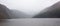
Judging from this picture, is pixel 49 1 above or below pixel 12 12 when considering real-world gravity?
above

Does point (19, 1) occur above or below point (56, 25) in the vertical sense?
above

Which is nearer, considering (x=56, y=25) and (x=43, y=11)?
(x=56, y=25)

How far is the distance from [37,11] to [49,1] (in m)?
0.16

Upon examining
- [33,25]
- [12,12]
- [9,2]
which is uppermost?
[9,2]

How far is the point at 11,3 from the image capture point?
89 centimetres

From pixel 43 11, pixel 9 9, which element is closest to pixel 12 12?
pixel 9 9

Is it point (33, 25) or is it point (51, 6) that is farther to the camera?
point (51, 6)

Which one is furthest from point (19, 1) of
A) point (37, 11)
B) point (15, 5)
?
point (37, 11)

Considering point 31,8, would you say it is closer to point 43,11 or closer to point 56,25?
point 43,11

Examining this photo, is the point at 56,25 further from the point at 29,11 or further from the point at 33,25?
the point at 29,11

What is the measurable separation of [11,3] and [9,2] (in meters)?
0.02

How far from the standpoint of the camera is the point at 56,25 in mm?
646

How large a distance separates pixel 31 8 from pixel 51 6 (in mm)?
208

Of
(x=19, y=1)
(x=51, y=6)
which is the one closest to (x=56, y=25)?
(x=51, y=6)
